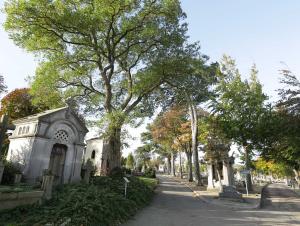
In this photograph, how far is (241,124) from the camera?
26.3m

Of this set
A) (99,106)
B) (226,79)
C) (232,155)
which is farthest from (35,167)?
(226,79)

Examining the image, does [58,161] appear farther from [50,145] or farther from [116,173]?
[116,173]

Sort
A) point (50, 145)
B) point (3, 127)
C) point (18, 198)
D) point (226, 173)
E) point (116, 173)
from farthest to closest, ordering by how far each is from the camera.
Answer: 1. point (226, 173)
2. point (116, 173)
3. point (50, 145)
4. point (3, 127)
5. point (18, 198)

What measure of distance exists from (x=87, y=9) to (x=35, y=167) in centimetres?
1128

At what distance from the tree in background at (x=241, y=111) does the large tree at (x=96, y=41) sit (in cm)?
1169

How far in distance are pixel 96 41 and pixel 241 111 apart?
1903cm

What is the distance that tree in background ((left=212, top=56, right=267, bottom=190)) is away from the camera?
2631 cm

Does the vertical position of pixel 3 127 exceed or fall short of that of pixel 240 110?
it falls short

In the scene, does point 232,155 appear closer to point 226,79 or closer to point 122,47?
point 226,79

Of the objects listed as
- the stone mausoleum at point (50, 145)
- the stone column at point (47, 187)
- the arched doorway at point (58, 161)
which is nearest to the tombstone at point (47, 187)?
the stone column at point (47, 187)

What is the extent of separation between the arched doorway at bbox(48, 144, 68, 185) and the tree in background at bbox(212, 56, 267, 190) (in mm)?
18157

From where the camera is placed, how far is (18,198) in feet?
29.4

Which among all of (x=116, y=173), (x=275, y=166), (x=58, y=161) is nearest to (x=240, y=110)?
(x=116, y=173)

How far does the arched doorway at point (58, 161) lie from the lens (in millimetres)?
15844
